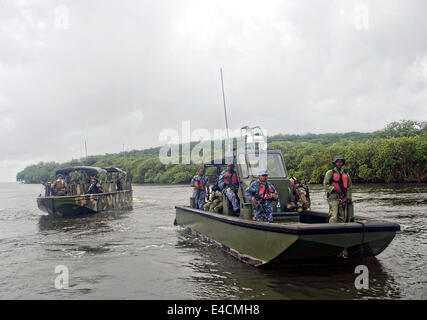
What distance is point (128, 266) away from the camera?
8.12m

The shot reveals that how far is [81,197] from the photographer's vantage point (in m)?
17.4

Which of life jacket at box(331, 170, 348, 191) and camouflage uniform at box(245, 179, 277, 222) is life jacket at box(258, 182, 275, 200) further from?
life jacket at box(331, 170, 348, 191)

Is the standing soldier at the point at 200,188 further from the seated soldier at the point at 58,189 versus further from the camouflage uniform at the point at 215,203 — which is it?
the seated soldier at the point at 58,189

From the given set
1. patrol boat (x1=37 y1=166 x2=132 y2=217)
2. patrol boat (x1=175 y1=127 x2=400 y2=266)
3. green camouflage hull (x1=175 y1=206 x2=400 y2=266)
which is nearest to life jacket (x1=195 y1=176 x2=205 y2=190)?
patrol boat (x1=175 y1=127 x2=400 y2=266)

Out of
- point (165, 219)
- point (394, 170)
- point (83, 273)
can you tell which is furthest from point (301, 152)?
point (83, 273)

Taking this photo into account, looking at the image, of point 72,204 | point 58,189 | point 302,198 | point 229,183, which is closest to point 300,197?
point 302,198

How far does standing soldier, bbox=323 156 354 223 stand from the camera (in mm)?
7293

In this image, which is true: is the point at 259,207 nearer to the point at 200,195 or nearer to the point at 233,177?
the point at 233,177

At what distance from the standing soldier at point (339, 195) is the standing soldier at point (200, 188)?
481 centimetres

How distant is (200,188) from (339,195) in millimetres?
5178

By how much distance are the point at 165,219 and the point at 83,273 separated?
29.0 ft

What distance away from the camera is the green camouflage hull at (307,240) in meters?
5.94

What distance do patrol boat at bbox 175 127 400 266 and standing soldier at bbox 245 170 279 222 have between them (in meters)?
0.23
